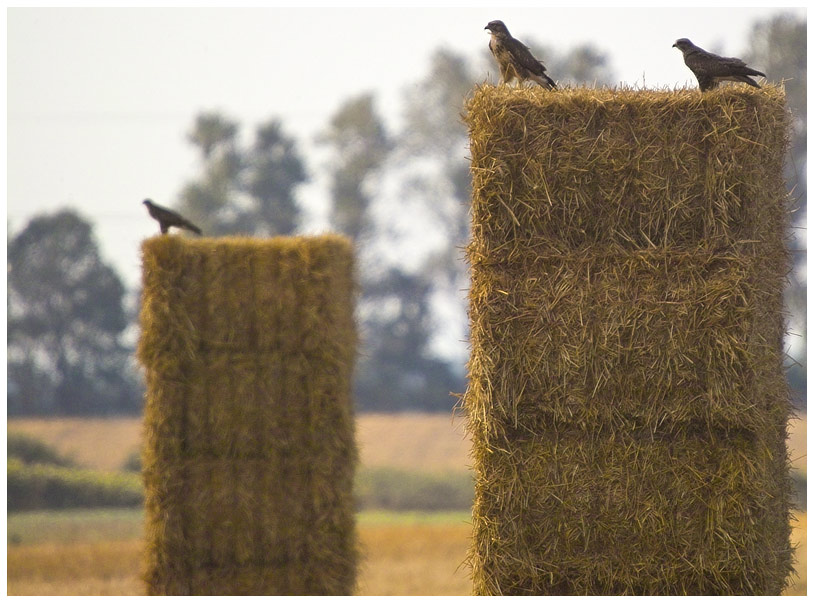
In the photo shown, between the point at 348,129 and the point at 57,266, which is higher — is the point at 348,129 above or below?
above

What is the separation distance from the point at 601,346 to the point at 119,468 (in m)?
16.7

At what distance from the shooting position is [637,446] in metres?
4.98

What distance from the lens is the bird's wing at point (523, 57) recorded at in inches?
217

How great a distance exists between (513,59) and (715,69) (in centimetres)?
113

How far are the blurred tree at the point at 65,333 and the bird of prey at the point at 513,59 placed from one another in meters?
17.4

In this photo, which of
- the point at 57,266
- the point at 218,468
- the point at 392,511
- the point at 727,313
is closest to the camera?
the point at 727,313

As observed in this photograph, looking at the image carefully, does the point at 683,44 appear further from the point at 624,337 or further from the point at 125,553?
the point at 125,553

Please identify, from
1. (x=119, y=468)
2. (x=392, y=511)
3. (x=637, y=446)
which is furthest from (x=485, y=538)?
(x=119, y=468)

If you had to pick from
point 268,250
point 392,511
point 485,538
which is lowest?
point 392,511

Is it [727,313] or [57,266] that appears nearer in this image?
[727,313]

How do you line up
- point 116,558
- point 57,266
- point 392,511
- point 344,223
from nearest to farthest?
point 116,558, point 392,511, point 57,266, point 344,223

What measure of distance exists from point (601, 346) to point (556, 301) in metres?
0.31

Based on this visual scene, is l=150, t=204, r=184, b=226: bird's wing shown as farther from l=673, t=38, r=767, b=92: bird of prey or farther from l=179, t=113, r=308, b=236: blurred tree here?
l=179, t=113, r=308, b=236: blurred tree

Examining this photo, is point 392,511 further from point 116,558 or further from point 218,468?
point 218,468
